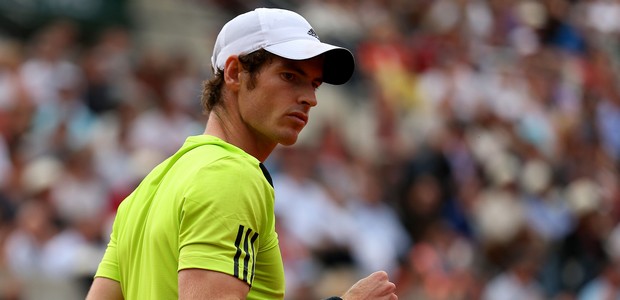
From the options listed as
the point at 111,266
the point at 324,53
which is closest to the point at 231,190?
the point at 324,53

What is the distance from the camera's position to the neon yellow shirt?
129 inches

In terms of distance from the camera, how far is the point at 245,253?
3.31 m

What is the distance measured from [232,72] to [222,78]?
10cm

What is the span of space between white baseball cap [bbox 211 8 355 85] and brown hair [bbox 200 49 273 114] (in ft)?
0.07

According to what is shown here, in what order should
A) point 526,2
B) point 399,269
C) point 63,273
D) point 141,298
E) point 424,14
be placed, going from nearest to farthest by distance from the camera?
point 141,298, point 63,273, point 399,269, point 424,14, point 526,2

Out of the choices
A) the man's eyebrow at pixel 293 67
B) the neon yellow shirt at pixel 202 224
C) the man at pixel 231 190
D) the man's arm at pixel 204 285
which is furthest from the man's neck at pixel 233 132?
the man's arm at pixel 204 285

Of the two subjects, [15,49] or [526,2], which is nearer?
[15,49]

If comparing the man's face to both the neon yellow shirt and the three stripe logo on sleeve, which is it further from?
the three stripe logo on sleeve

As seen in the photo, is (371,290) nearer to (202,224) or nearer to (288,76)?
(202,224)

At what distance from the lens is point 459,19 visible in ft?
53.5

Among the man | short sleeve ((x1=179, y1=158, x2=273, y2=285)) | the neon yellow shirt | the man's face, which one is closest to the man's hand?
the man

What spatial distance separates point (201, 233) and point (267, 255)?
0.35 meters

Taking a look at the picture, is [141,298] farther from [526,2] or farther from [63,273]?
[526,2]

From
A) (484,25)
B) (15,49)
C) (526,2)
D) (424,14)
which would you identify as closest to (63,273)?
(15,49)
